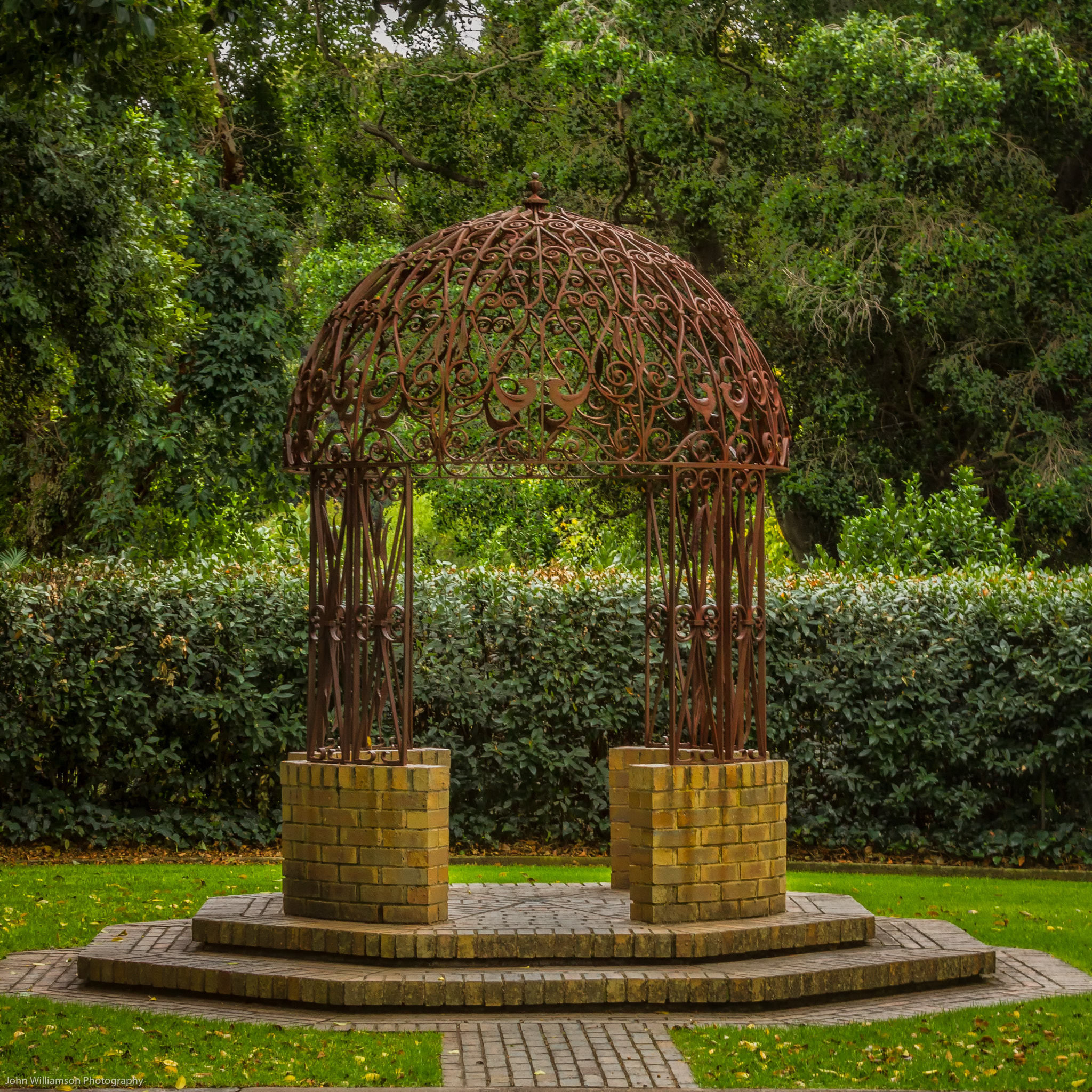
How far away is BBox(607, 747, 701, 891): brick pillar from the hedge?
3421mm

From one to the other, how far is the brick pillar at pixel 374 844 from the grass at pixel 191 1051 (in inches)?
39.4

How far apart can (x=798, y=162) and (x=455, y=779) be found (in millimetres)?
11081

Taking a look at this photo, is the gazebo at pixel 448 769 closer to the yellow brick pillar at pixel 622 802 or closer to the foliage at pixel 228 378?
the yellow brick pillar at pixel 622 802

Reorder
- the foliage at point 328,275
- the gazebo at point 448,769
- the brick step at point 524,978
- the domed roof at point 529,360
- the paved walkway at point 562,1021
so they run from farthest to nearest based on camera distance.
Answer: the foliage at point 328,275
the domed roof at point 529,360
the gazebo at point 448,769
the brick step at point 524,978
the paved walkway at point 562,1021

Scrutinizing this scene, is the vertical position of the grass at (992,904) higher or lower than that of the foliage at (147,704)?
lower

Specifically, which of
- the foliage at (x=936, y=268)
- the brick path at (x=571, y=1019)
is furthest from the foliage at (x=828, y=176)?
the brick path at (x=571, y=1019)

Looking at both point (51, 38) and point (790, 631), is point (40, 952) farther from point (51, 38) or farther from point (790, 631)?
point (790, 631)

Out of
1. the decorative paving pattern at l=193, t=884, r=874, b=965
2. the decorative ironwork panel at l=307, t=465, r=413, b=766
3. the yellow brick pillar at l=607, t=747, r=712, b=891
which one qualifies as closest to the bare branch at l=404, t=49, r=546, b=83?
the yellow brick pillar at l=607, t=747, r=712, b=891

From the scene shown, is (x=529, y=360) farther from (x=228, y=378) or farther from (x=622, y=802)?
(x=228, y=378)

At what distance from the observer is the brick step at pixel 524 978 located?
22.5 feet

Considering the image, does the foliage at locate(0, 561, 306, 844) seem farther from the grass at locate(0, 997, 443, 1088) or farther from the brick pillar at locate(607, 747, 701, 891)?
the grass at locate(0, 997, 443, 1088)

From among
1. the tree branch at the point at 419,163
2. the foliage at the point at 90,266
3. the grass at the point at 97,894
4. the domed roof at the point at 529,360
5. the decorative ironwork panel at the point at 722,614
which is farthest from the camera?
the tree branch at the point at 419,163

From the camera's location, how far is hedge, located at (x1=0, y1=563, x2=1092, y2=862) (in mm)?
12578

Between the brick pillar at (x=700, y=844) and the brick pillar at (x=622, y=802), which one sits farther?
the brick pillar at (x=622, y=802)
